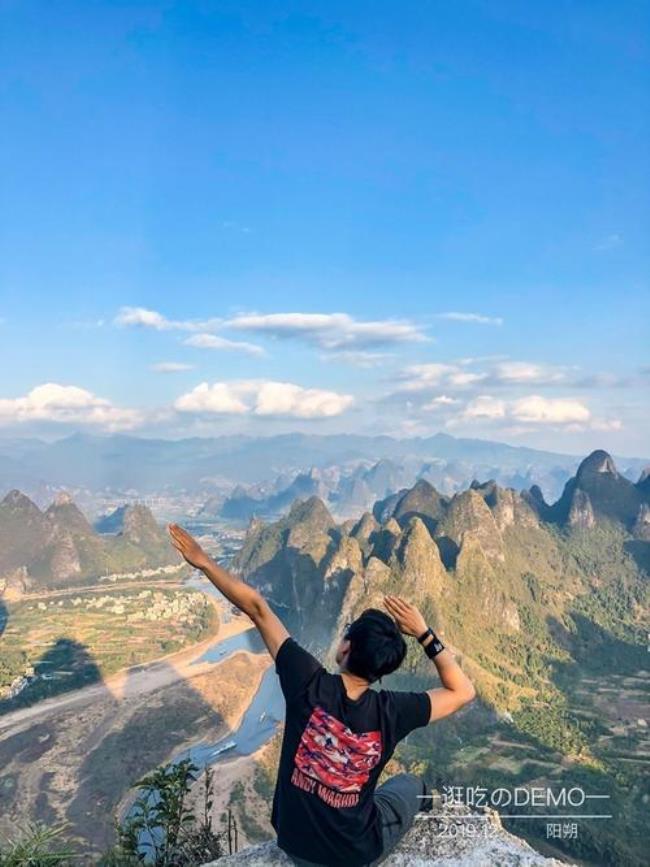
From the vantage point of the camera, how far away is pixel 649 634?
39062 mm

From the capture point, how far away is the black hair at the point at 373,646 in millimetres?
2234

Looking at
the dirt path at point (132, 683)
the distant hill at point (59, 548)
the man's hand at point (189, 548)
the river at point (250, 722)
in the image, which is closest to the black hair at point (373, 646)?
the man's hand at point (189, 548)

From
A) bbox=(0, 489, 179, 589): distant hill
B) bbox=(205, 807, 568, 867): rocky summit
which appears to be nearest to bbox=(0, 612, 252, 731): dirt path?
bbox=(0, 489, 179, 589): distant hill

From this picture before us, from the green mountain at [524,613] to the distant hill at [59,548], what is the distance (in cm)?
1735

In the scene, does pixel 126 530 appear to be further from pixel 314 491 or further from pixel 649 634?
pixel 314 491

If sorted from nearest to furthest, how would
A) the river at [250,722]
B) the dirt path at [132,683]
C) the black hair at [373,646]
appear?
1. the black hair at [373,646]
2. the river at [250,722]
3. the dirt path at [132,683]

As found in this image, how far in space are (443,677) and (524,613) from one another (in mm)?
40011

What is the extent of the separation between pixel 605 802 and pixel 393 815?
2222 centimetres

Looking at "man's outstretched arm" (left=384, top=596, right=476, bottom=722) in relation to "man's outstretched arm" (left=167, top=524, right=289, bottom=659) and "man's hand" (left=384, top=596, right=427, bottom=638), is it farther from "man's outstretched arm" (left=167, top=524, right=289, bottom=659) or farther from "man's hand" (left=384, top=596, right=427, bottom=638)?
"man's outstretched arm" (left=167, top=524, right=289, bottom=659)

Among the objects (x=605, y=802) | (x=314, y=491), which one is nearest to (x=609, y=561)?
(x=605, y=802)

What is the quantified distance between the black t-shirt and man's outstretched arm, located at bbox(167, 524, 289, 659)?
0.21 feet

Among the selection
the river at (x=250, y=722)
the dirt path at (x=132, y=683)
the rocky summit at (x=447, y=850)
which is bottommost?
the dirt path at (x=132, y=683)

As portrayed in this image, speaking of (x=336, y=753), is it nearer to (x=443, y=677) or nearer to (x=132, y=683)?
(x=443, y=677)

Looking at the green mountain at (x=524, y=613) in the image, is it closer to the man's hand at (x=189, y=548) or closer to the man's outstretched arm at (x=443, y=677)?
the man's outstretched arm at (x=443, y=677)
